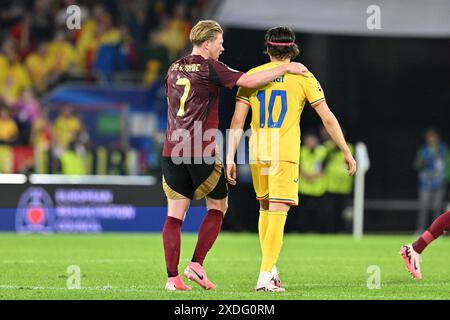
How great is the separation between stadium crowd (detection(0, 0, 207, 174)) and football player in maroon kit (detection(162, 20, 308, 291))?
10.3m

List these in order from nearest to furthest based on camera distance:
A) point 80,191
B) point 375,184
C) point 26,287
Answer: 1. point 26,287
2. point 80,191
3. point 375,184

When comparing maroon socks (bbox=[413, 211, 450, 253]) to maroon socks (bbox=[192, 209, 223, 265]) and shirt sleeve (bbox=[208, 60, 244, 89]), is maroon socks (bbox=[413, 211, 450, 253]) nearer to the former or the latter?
maroon socks (bbox=[192, 209, 223, 265])

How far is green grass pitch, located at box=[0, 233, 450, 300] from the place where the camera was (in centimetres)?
908

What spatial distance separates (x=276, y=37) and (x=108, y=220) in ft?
34.3

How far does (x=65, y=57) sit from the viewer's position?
22.5 m

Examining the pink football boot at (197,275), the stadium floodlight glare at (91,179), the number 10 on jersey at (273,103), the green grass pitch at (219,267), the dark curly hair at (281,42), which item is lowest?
the green grass pitch at (219,267)

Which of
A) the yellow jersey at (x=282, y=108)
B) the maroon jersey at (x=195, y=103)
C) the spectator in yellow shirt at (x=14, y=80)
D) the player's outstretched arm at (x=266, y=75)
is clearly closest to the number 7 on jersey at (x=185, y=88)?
the maroon jersey at (x=195, y=103)

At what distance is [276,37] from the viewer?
359 inches

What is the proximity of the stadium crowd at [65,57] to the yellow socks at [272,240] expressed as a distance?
35.0ft

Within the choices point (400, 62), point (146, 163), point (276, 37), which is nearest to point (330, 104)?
point (400, 62)

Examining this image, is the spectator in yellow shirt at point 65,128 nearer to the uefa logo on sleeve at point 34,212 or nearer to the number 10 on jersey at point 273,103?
the uefa logo on sleeve at point 34,212

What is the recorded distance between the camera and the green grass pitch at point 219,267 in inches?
357

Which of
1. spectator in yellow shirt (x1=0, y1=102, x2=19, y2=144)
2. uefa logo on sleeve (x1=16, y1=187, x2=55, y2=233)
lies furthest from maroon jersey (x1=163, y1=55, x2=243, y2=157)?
spectator in yellow shirt (x1=0, y1=102, x2=19, y2=144)
